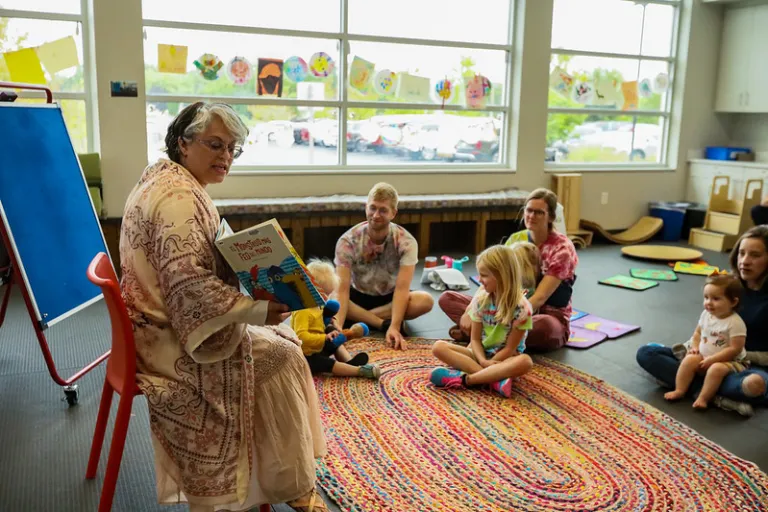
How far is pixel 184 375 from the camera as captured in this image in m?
1.62

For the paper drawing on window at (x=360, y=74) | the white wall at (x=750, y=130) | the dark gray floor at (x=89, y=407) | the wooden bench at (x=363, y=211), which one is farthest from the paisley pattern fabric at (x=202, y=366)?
the white wall at (x=750, y=130)

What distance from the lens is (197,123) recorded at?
1619 mm

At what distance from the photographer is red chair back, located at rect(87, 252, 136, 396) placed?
156 cm

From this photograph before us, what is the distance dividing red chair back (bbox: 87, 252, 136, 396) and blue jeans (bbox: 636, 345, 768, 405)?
7.09 feet

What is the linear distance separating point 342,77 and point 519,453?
406 cm

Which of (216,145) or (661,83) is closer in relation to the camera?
(216,145)

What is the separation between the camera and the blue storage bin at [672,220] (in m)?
6.71

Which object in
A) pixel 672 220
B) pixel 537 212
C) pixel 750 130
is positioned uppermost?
pixel 750 130

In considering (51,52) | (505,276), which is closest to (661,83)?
(505,276)

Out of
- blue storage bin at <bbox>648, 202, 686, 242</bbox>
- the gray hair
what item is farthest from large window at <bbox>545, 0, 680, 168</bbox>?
the gray hair

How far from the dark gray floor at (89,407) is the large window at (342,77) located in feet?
7.06

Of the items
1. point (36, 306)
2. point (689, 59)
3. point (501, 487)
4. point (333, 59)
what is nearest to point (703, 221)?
point (689, 59)

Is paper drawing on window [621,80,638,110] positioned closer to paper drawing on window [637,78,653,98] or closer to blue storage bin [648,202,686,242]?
paper drawing on window [637,78,653,98]

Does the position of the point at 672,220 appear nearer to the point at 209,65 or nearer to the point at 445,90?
the point at 445,90
